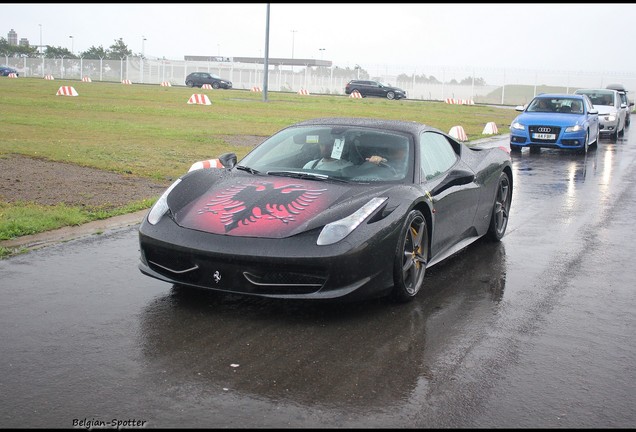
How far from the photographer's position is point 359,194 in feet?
19.6

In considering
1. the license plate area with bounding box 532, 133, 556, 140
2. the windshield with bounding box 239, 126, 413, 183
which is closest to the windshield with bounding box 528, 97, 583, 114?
the license plate area with bounding box 532, 133, 556, 140

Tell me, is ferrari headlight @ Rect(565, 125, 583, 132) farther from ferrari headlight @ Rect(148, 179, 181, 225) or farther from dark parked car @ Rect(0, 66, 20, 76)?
dark parked car @ Rect(0, 66, 20, 76)

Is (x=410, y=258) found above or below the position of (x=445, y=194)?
below

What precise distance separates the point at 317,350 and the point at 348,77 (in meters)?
73.1

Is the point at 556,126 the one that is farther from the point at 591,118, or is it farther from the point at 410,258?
the point at 410,258

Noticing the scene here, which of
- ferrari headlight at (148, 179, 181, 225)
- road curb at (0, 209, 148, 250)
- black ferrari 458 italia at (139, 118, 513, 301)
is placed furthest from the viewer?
road curb at (0, 209, 148, 250)

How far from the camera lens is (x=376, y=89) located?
196 feet

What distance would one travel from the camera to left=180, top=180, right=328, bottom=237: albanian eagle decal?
18.1 ft

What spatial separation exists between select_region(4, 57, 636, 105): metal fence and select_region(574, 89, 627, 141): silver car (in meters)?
36.0

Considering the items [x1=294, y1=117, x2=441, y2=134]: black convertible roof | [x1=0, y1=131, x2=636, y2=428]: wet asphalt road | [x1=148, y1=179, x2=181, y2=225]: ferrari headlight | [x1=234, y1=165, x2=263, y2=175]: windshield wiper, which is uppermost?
[x1=294, y1=117, x2=441, y2=134]: black convertible roof

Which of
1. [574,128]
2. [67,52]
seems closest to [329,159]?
[574,128]

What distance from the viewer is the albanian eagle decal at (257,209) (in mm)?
5504

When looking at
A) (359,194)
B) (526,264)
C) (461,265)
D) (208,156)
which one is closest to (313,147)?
(359,194)

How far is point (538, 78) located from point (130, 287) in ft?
223
